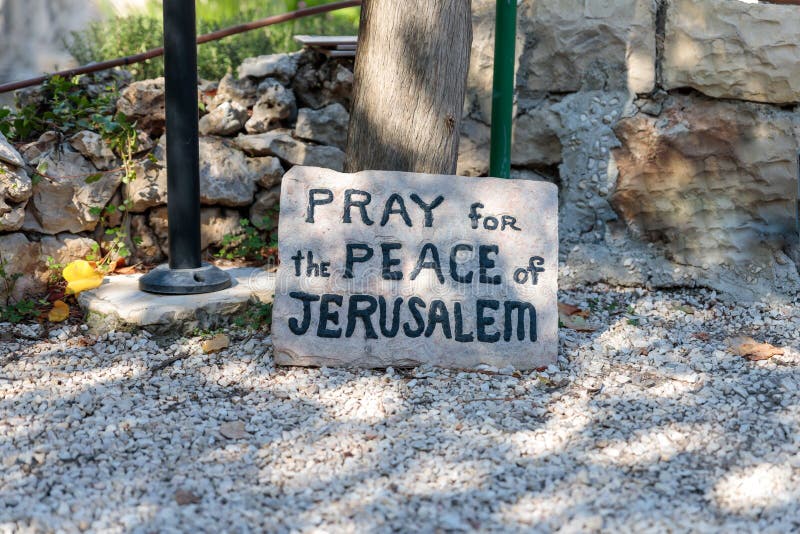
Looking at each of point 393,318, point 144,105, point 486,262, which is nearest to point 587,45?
point 486,262

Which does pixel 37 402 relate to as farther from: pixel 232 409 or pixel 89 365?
pixel 232 409

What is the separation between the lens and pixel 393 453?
2.46 m

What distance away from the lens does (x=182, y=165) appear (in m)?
3.42

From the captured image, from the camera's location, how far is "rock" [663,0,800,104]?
3779 millimetres

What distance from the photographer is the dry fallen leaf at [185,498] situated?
2182 millimetres

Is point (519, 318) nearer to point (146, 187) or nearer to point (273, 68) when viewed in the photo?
point (146, 187)

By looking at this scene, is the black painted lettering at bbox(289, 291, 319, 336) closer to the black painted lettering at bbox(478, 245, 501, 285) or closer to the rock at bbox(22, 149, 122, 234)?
the black painted lettering at bbox(478, 245, 501, 285)

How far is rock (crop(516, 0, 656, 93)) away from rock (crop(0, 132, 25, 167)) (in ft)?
7.74

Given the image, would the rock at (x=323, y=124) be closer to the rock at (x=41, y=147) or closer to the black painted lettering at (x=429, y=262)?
the rock at (x=41, y=147)

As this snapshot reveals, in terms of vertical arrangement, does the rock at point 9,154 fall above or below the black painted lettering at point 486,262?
above

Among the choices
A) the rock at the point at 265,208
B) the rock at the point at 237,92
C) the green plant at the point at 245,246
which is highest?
the rock at the point at 237,92

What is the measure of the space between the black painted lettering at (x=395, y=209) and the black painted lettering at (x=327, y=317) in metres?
0.34

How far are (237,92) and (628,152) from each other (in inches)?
80.3

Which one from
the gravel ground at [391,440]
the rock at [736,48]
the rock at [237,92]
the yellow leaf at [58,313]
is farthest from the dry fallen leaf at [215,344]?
the rock at [736,48]
